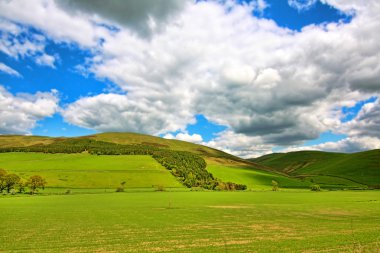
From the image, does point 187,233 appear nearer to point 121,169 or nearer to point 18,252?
point 18,252

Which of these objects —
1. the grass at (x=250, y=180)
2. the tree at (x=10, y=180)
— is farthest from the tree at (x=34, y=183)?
the grass at (x=250, y=180)

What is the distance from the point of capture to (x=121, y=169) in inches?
6624

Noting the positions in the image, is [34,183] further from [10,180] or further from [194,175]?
[194,175]

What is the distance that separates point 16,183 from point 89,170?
134 ft

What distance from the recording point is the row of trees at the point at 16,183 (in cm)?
11919

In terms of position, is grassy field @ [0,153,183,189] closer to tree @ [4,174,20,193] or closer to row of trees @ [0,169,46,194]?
row of trees @ [0,169,46,194]

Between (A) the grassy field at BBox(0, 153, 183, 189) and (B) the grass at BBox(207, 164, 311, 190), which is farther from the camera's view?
(B) the grass at BBox(207, 164, 311, 190)

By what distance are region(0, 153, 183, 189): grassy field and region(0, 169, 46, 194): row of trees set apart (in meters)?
10.8

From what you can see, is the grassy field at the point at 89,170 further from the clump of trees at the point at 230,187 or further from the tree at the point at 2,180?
the clump of trees at the point at 230,187

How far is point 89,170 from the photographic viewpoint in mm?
161750

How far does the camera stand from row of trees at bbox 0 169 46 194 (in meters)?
119

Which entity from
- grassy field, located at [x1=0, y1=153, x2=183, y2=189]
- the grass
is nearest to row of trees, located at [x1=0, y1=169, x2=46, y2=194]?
grassy field, located at [x1=0, y1=153, x2=183, y2=189]

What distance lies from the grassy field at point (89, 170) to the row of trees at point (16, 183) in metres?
10.8

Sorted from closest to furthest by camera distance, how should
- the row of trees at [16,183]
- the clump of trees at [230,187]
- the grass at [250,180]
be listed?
the row of trees at [16,183]
the clump of trees at [230,187]
the grass at [250,180]
